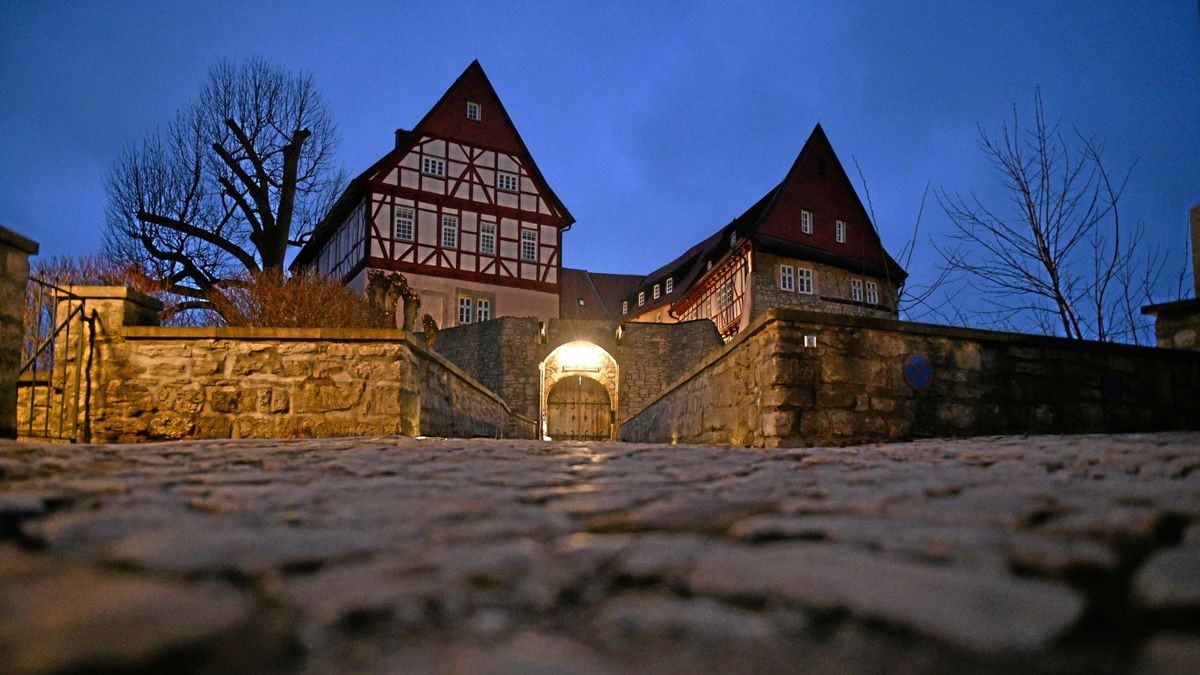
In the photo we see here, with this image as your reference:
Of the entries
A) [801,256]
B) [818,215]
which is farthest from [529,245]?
[818,215]

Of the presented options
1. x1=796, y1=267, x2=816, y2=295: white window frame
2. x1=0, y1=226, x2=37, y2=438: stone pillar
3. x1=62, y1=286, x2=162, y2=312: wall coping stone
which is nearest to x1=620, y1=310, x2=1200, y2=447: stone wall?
x1=0, y1=226, x2=37, y2=438: stone pillar

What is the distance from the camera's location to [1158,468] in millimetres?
2211

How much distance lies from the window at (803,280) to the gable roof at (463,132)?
9377 millimetres

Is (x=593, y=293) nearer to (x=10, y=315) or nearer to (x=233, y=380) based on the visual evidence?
(x=233, y=380)

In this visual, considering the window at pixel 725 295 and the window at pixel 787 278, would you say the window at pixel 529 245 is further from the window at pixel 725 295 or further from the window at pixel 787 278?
the window at pixel 787 278

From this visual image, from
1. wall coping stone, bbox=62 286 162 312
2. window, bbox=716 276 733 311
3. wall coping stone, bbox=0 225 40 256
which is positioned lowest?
wall coping stone, bbox=62 286 162 312

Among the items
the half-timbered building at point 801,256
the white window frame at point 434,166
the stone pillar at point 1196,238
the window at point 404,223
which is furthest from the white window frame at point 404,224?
the stone pillar at point 1196,238

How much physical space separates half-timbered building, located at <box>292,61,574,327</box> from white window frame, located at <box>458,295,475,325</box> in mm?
42

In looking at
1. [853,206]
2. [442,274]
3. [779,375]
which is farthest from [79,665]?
[853,206]

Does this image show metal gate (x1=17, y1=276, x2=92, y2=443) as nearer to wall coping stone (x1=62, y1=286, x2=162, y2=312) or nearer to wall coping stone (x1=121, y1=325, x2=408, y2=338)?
wall coping stone (x1=62, y1=286, x2=162, y2=312)

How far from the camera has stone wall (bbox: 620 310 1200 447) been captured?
515 centimetres

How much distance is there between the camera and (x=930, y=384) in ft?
17.9

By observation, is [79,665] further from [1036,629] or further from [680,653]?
[1036,629]

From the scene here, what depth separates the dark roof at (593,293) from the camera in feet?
124
